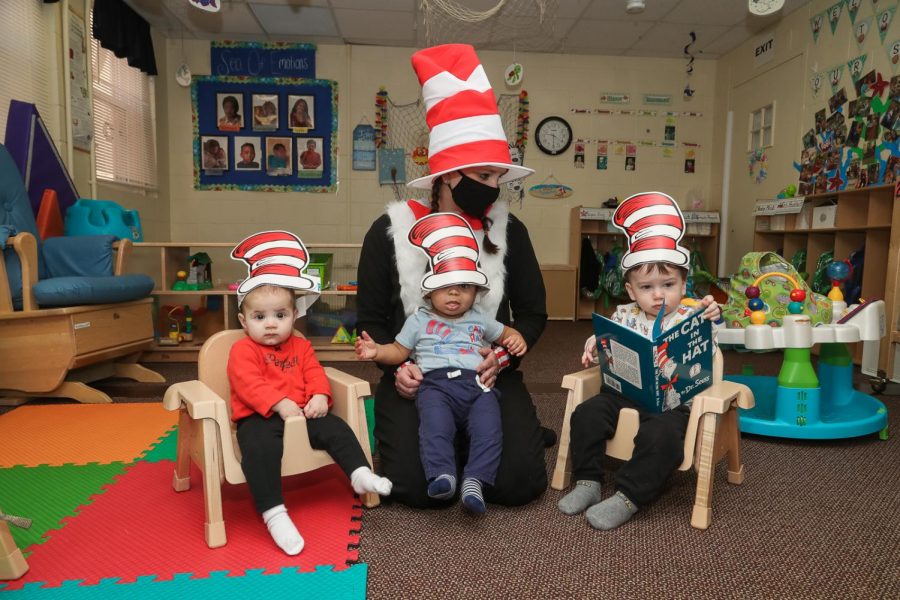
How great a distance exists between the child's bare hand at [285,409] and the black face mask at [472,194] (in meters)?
0.84

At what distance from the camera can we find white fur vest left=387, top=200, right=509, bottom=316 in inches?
80.0

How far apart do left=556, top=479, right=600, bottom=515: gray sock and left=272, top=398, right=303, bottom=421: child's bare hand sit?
81 cm

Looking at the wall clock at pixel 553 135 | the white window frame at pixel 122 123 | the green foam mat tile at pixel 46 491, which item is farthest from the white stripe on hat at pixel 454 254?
the wall clock at pixel 553 135

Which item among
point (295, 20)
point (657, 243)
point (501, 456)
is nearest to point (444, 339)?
point (501, 456)

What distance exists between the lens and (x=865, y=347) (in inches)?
143

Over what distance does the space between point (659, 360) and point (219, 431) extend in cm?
120

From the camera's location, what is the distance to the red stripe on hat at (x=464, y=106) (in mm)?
1955

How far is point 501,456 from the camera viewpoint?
1.79m

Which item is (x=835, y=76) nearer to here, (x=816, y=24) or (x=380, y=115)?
(x=816, y=24)

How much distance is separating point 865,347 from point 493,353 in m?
2.94

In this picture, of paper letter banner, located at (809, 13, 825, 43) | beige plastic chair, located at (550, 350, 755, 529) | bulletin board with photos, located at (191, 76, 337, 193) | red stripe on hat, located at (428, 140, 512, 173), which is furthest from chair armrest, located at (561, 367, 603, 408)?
bulletin board with photos, located at (191, 76, 337, 193)

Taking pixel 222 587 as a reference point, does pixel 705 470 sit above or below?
above

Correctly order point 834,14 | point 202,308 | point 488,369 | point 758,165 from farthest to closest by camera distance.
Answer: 1. point 758,165
2. point 202,308
3. point 834,14
4. point 488,369

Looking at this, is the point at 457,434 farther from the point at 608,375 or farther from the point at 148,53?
the point at 148,53
